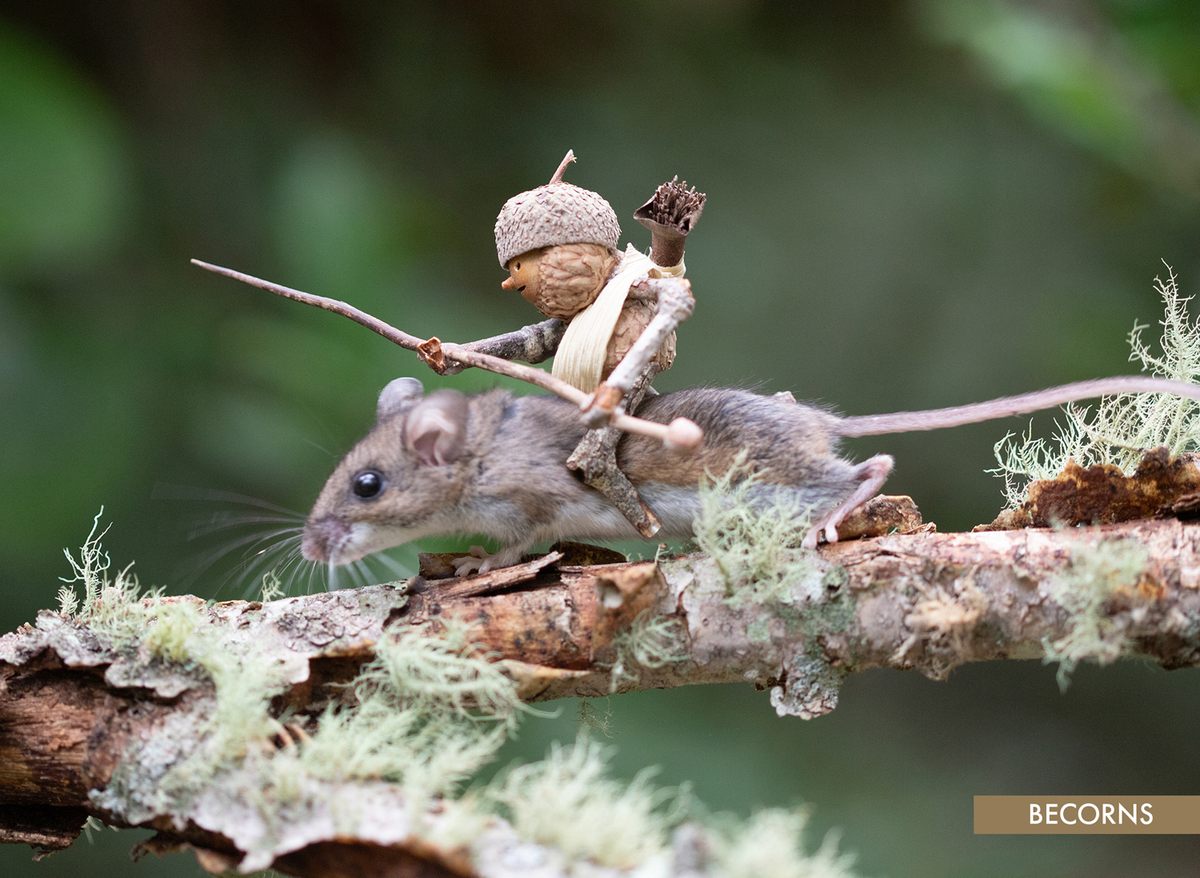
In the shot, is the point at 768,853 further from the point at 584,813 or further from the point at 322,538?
the point at 322,538

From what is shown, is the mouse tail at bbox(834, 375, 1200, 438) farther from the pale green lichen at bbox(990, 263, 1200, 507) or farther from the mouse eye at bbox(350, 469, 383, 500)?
the mouse eye at bbox(350, 469, 383, 500)

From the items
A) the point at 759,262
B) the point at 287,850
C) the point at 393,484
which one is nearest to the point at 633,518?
the point at 393,484

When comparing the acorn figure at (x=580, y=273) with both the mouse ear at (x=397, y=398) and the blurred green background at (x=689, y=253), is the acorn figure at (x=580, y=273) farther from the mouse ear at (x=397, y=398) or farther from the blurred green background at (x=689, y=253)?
the blurred green background at (x=689, y=253)

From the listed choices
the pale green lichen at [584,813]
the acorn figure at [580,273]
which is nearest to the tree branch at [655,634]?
the pale green lichen at [584,813]

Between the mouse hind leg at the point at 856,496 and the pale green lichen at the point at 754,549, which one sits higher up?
the mouse hind leg at the point at 856,496

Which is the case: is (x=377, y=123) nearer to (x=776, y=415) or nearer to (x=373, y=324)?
(x=373, y=324)

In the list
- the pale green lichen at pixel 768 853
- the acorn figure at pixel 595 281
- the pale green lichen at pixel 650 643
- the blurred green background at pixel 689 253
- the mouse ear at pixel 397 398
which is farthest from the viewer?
the blurred green background at pixel 689 253

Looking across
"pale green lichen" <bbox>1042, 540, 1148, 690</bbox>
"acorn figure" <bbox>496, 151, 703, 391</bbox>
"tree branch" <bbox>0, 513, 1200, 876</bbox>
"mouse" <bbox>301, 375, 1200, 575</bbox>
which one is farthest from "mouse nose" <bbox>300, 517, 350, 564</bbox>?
"pale green lichen" <bbox>1042, 540, 1148, 690</bbox>
